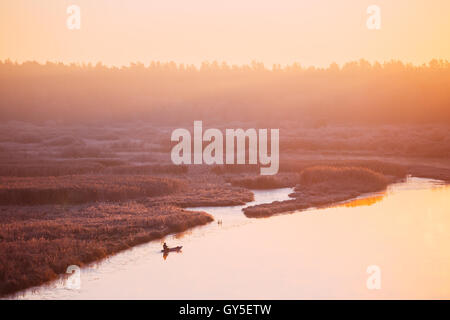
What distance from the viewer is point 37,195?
128 ft

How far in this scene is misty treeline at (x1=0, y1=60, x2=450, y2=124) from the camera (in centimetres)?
14375

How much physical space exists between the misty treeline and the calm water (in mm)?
102099

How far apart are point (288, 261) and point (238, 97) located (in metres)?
140

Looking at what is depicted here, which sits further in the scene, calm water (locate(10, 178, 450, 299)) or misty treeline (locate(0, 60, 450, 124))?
misty treeline (locate(0, 60, 450, 124))

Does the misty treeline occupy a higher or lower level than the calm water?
higher

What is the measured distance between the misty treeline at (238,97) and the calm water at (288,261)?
102099 mm

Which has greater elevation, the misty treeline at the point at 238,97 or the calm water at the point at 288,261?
→ the misty treeline at the point at 238,97

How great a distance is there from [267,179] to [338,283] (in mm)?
27620

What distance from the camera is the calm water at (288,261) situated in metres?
21.0

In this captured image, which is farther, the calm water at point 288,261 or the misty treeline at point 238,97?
the misty treeline at point 238,97

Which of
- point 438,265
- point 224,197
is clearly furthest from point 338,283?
point 224,197

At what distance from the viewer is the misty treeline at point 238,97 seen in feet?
472

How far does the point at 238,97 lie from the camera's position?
16350 centimetres
